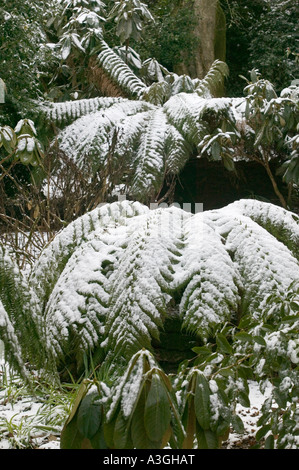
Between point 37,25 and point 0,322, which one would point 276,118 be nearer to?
point 37,25

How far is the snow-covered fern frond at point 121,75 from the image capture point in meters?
5.56

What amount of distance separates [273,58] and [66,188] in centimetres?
660

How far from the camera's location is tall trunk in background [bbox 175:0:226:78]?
8352mm

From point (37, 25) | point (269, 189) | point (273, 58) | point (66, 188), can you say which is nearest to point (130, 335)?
point (66, 188)

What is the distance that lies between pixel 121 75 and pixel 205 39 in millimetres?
3439

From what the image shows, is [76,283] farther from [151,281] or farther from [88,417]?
[88,417]

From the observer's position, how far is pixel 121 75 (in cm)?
557

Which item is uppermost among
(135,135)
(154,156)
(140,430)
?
(135,135)

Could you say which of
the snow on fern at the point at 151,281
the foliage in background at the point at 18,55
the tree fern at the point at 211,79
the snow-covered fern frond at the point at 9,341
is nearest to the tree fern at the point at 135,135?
the foliage in background at the point at 18,55

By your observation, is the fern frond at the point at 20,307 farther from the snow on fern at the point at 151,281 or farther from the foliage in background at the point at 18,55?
the foliage in background at the point at 18,55

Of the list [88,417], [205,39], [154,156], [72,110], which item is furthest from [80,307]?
[205,39]

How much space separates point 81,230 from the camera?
198cm
